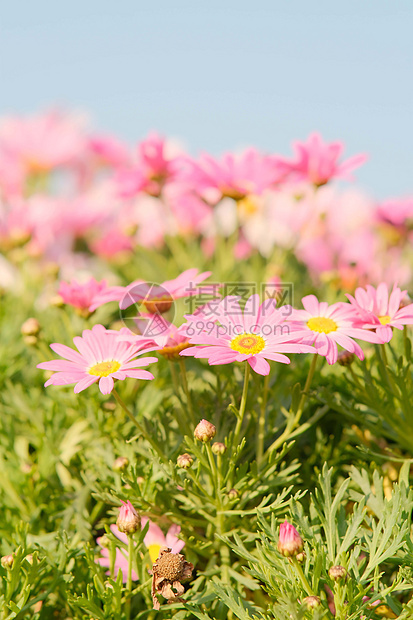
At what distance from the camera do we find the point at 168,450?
961 mm

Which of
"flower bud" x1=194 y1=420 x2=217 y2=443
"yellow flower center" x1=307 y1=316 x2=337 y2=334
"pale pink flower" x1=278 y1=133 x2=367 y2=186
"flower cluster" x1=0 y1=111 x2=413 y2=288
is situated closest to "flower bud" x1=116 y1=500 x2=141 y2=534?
"flower bud" x1=194 y1=420 x2=217 y2=443

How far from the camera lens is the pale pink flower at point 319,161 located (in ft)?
4.80

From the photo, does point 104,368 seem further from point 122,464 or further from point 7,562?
point 7,562

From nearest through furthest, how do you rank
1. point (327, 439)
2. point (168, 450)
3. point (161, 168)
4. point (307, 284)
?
point (168, 450) → point (327, 439) → point (161, 168) → point (307, 284)

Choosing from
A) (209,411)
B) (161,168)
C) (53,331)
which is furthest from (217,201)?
(209,411)

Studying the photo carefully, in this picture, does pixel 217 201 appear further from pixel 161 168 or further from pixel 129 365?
pixel 129 365

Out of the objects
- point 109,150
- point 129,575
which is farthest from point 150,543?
point 109,150

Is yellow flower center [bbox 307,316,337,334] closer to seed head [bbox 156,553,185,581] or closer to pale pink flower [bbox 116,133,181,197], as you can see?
seed head [bbox 156,553,185,581]

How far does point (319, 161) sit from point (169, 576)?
1.08 m

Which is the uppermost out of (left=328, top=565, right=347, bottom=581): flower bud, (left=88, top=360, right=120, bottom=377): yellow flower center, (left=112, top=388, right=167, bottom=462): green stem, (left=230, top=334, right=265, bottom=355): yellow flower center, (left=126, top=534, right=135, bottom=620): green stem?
(left=230, top=334, right=265, bottom=355): yellow flower center

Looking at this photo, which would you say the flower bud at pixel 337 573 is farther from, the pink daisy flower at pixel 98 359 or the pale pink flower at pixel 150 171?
the pale pink flower at pixel 150 171

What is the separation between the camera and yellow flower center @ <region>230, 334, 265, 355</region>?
0.77 meters

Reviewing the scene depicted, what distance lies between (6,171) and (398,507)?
254 cm

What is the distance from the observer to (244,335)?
32.5 inches
